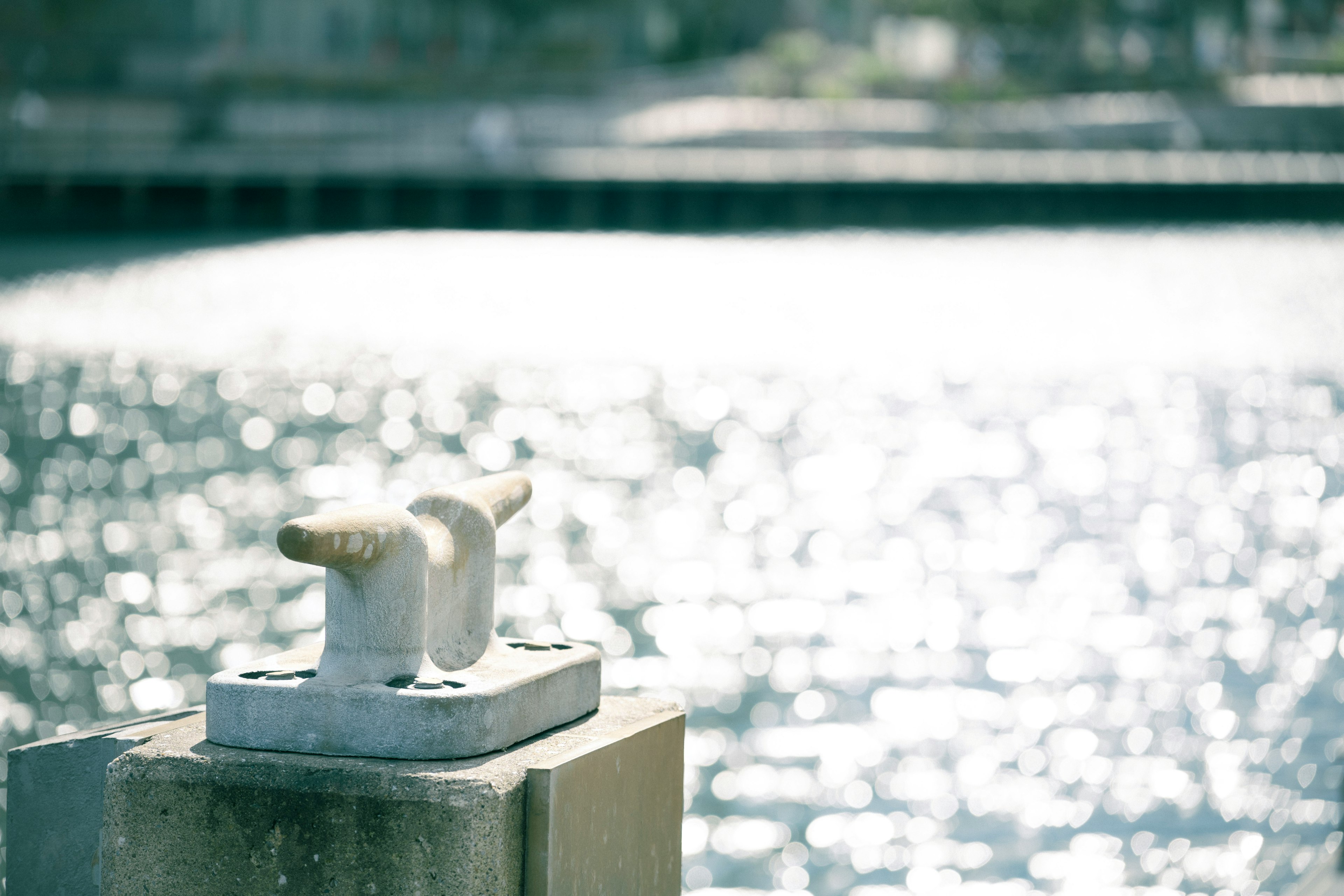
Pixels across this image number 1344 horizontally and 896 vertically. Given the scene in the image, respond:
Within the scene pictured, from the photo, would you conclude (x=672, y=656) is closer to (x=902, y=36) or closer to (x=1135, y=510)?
(x=1135, y=510)

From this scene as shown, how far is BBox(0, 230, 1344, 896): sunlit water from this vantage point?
538 inches

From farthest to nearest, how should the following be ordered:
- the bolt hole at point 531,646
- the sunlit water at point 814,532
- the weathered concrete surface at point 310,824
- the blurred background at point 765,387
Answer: the blurred background at point 765,387 < the sunlit water at point 814,532 < the bolt hole at point 531,646 < the weathered concrete surface at point 310,824

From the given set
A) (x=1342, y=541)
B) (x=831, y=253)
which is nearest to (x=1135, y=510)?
(x=1342, y=541)

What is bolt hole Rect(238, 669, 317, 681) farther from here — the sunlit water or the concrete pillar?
the sunlit water

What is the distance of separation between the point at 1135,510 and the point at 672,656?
10471mm

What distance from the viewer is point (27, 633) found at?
1736 centimetres

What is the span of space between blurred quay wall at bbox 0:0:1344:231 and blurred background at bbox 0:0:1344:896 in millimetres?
248

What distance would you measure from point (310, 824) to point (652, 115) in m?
77.5

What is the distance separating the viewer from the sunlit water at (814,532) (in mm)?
13664

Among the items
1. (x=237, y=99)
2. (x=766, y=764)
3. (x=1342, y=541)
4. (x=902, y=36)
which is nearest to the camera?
(x=766, y=764)

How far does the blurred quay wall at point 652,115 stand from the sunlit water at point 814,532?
1472 cm

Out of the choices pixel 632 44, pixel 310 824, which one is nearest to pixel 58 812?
pixel 310 824

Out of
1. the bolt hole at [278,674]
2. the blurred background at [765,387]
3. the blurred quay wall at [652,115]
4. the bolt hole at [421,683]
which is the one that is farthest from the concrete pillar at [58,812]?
the blurred quay wall at [652,115]

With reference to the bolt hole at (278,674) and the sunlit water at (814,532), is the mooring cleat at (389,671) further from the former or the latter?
the sunlit water at (814,532)
